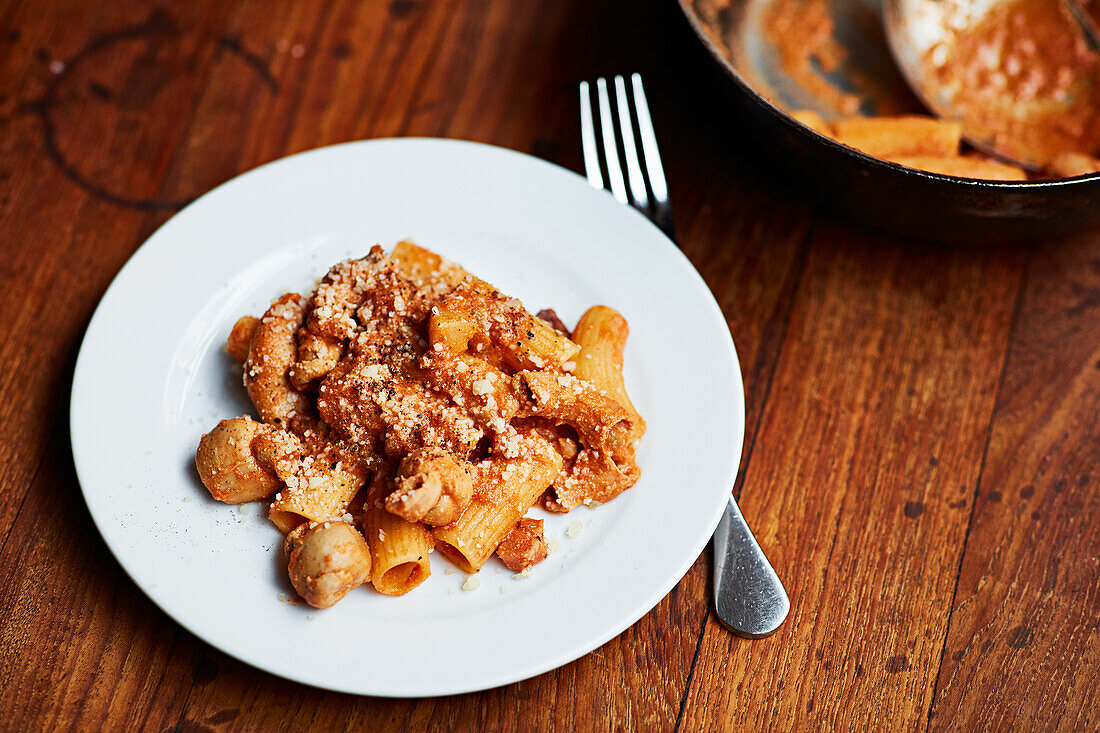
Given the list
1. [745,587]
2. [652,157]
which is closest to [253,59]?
[652,157]

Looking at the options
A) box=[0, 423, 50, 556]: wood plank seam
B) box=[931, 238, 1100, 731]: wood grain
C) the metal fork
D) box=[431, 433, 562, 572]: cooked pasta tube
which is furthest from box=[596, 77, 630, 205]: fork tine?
box=[0, 423, 50, 556]: wood plank seam

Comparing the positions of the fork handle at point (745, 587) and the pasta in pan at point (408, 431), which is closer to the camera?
the pasta in pan at point (408, 431)

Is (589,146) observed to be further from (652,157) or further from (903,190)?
(903,190)

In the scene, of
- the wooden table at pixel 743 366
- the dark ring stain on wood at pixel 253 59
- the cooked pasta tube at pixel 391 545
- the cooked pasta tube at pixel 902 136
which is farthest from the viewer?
the dark ring stain on wood at pixel 253 59

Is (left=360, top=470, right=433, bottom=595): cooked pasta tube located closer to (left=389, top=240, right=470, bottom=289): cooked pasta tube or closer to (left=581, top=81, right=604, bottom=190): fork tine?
(left=389, top=240, right=470, bottom=289): cooked pasta tube

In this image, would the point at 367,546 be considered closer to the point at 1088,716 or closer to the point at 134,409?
the point at 134,409

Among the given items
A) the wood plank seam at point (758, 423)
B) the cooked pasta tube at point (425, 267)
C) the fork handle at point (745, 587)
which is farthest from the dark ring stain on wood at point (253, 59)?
the fork handle at point (745, 587)

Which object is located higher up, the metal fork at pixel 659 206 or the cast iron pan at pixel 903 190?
the cast iron pan at pixel 903 190

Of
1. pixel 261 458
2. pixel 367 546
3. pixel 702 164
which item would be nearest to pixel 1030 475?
pixel 702 164

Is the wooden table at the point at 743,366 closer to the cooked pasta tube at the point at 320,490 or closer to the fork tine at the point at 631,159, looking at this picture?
the fork tine at the point at 631,159
